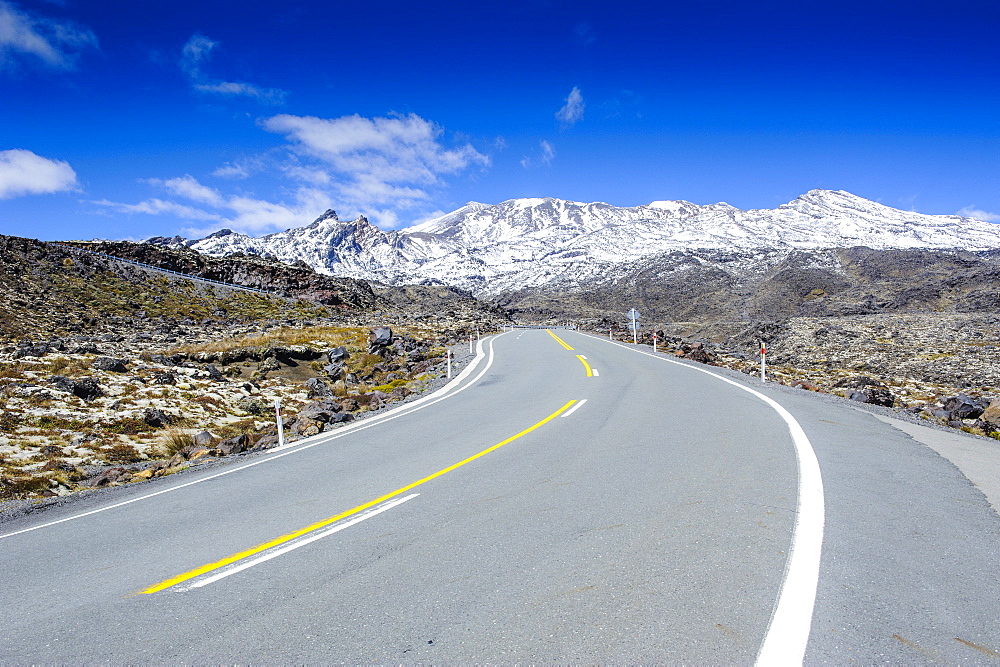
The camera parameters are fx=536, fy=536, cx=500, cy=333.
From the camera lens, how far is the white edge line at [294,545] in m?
4.29

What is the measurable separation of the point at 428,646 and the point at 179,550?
3.28 meters

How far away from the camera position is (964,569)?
3738 mm

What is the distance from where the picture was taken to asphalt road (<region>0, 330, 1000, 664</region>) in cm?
316

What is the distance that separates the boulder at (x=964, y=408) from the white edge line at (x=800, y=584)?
811cm

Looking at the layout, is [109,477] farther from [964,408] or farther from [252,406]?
[964,408]

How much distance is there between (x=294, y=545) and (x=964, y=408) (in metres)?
14.2

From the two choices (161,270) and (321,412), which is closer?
(321,412)

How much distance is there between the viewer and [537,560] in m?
4.22

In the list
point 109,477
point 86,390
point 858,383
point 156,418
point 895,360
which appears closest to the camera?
point 109,477

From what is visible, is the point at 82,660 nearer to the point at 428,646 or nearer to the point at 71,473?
the point at 428,646

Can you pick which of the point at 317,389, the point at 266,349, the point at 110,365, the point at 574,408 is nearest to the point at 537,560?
the point at 574,408

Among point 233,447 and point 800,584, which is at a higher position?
point 800,584

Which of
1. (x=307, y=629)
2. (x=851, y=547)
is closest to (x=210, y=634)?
(x=307, y=629)

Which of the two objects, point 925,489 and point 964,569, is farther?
point 925,489
